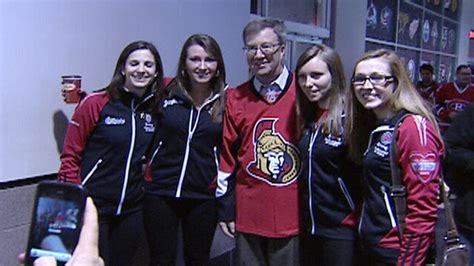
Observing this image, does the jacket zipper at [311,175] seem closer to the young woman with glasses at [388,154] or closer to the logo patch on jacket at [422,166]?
the young woman with glasses at [388,154]

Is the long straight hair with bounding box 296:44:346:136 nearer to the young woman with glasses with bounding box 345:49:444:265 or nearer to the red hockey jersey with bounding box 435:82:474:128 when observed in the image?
the young woman with glasses with bounding box 345:49:444:265

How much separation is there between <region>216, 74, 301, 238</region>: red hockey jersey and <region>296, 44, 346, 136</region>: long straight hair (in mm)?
72

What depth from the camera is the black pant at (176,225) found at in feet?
11.3

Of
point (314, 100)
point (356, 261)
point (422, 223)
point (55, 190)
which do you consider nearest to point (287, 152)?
point (314, 100)

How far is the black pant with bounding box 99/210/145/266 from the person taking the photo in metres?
3.29

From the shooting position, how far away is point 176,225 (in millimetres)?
3490

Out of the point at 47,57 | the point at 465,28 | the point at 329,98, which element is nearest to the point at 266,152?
the point at 329,98

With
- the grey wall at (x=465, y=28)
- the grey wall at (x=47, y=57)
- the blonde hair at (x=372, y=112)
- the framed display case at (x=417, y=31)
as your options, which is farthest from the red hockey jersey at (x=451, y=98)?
the grey wall at (x=465, y=28)

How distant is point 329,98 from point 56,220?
72.1 inches

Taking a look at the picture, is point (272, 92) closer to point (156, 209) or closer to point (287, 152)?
point (287, 152)

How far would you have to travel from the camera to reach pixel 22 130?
3.27m

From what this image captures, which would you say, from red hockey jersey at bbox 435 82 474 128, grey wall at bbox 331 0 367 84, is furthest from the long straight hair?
red hockey jersey at bbox 435 82 474 128

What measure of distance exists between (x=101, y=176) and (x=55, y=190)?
1853 millimetres

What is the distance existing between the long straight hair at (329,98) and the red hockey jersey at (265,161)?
2.8 inches
